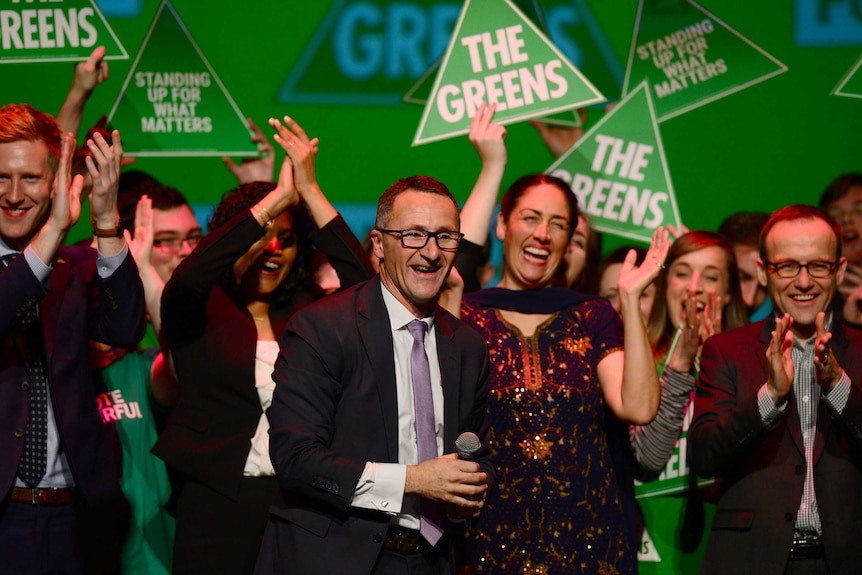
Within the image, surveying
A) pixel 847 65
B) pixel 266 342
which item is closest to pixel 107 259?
pixel 266 342

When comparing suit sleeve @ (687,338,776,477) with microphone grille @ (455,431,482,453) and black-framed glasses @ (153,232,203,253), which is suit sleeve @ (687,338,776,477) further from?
black-framed glasses @ (153,232,203,253)

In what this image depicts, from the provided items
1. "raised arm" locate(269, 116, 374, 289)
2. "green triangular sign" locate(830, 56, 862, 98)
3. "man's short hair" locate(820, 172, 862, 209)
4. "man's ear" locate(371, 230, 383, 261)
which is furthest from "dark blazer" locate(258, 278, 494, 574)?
"green triangular sign" locate(830, 56, 862, 98)

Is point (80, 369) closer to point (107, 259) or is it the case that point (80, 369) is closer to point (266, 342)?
point (107, 259)

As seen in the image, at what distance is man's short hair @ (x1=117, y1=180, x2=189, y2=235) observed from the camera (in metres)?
4.18

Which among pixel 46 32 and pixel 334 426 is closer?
pixel 334 426

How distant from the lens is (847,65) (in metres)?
5.02

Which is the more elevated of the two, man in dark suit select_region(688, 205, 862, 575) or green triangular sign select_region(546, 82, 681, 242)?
green triangular sign select_region(546, 82, 681, 242)

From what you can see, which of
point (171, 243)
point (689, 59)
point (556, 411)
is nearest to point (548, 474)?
point (556, 411)

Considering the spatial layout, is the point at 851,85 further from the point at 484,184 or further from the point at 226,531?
the point at 226,531

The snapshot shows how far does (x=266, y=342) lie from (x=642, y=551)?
170 cm

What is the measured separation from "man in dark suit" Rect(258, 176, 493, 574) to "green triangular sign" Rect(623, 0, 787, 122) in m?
2.37

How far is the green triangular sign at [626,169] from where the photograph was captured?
4992 mm

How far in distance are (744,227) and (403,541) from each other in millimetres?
2670

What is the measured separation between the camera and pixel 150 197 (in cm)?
425
